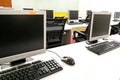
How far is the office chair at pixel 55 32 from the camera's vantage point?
7.72 ft

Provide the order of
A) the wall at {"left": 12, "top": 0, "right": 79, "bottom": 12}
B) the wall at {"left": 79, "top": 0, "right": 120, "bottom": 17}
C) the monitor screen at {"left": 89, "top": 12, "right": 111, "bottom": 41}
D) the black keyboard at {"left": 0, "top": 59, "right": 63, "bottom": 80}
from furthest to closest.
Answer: the wall at {"left": 79, "top": 0, "right": 120, "bottom": 17}, the wall at {"left": 12, "top": 0, "right": 79, "bottom": 12}, the monitor screen at {"left": 89, "top": 12, "right": 111, "bottom": 41}, the black keyboard at {"left": 0, "top": 59, "right": 63, "bottom": 80}

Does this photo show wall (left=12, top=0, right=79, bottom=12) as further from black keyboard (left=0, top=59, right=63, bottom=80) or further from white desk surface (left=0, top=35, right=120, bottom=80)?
black keyboard (left=0, top=59, right=63, bottom=80)

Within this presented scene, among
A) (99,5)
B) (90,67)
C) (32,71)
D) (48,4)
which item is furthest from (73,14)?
(32,71)

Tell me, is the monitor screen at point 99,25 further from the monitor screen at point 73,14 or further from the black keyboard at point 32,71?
the monitor screen at point 73,14

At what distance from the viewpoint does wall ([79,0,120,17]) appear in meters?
6.03

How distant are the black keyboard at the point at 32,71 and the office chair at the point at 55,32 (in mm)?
1401

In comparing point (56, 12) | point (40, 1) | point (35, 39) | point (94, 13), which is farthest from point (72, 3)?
point (35, 39)

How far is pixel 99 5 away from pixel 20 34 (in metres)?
6.23

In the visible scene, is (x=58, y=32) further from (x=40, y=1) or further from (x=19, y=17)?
(x=40, y=1)

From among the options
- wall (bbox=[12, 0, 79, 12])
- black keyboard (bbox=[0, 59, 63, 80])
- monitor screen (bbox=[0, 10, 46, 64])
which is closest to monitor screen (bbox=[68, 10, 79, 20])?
wall (bbox=[12, 0, 79, 12])

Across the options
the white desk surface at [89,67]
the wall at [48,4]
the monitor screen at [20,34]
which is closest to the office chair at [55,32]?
the white desk surface at [89,67]

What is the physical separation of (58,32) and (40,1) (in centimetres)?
386

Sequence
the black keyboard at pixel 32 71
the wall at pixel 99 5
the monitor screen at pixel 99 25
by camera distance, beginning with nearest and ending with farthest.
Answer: the black keyboard at pixel 32 71
the monitor screen at pixel 99 25
the wall at pixel 99 5

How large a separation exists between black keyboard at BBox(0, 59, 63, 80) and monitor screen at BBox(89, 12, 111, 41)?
0.72 m
